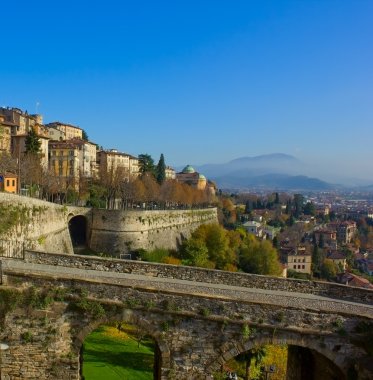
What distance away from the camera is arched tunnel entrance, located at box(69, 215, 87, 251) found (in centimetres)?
4541

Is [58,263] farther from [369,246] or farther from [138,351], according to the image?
[369,246]

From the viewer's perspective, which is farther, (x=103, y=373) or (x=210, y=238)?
(x=210, y=238)

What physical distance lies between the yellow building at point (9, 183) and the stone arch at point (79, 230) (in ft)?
23.7

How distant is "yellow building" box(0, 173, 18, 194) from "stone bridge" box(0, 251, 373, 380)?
27589 millimetres

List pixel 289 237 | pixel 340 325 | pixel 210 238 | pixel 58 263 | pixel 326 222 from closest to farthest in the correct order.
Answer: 1. pixel 340 325
2. pixel 58 263
3. pixel 210 238
4. pixel 289 237
5. pixel 326 222

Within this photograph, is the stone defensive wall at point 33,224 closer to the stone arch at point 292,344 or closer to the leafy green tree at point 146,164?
the stone arch at point 292,344

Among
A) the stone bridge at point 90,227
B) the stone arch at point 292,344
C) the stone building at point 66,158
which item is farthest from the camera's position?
the stone building at point 66,158

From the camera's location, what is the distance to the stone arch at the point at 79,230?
4550 centimetres

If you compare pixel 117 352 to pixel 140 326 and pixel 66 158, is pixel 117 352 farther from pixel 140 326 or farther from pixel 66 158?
pixel 66 158

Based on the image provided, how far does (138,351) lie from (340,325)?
1456 cm

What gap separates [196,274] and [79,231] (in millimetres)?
33114

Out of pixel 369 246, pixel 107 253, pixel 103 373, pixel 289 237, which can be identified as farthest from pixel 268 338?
pixel 369 246

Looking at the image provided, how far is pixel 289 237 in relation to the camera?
12306cm

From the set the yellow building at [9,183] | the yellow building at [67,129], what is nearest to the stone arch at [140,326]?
the yellow building at [9,183]
